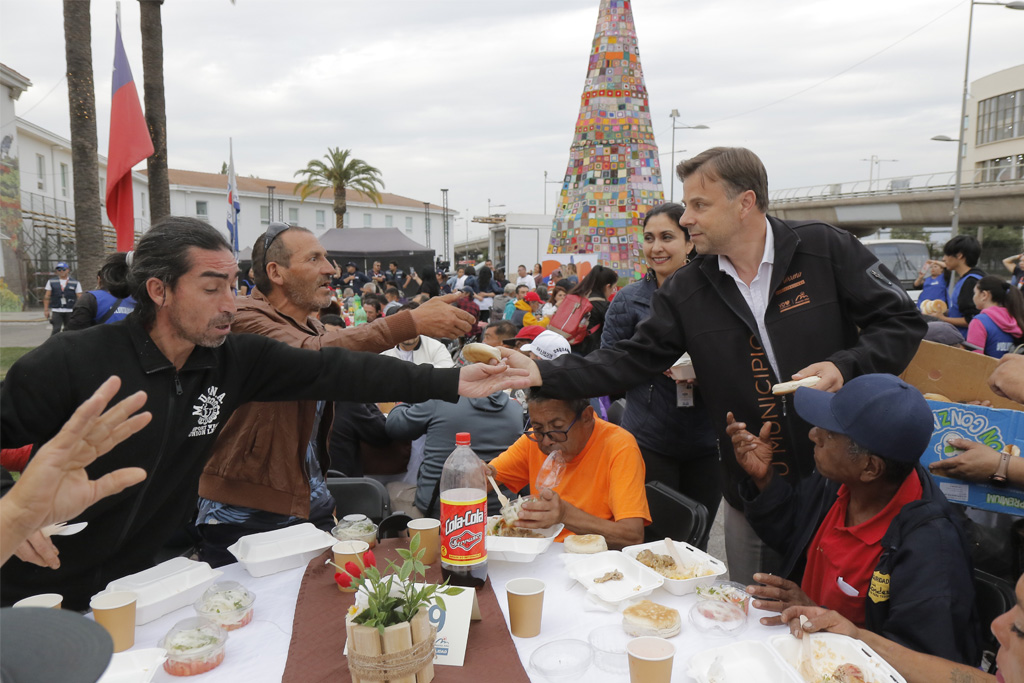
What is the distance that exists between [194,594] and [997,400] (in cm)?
400

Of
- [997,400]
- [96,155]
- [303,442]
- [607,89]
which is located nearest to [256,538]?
[303,442]

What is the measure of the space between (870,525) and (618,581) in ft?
2.82

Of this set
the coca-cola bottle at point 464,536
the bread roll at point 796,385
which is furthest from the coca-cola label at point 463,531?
the bread roll at point 796,385

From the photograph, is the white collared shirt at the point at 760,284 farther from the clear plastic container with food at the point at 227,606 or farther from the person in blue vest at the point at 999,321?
the person in blue vest at the point at 999,321

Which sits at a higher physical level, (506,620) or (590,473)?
(590,473)

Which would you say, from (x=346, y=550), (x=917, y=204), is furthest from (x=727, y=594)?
(x=917, y=204)

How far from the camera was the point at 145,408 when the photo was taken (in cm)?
221

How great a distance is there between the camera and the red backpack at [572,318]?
571 cm

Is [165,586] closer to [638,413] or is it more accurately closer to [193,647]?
[193,647]

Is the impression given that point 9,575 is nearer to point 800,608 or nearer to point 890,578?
point 800,608

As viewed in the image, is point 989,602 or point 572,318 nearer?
point 989,602

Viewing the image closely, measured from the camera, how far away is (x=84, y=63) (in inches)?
347

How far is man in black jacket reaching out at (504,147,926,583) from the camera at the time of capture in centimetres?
261

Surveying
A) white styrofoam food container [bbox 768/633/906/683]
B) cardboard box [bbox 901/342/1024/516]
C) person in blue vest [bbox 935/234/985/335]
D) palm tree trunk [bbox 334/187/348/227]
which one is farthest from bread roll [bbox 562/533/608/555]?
palm tree trunk [bbox 334/187/348/227]
